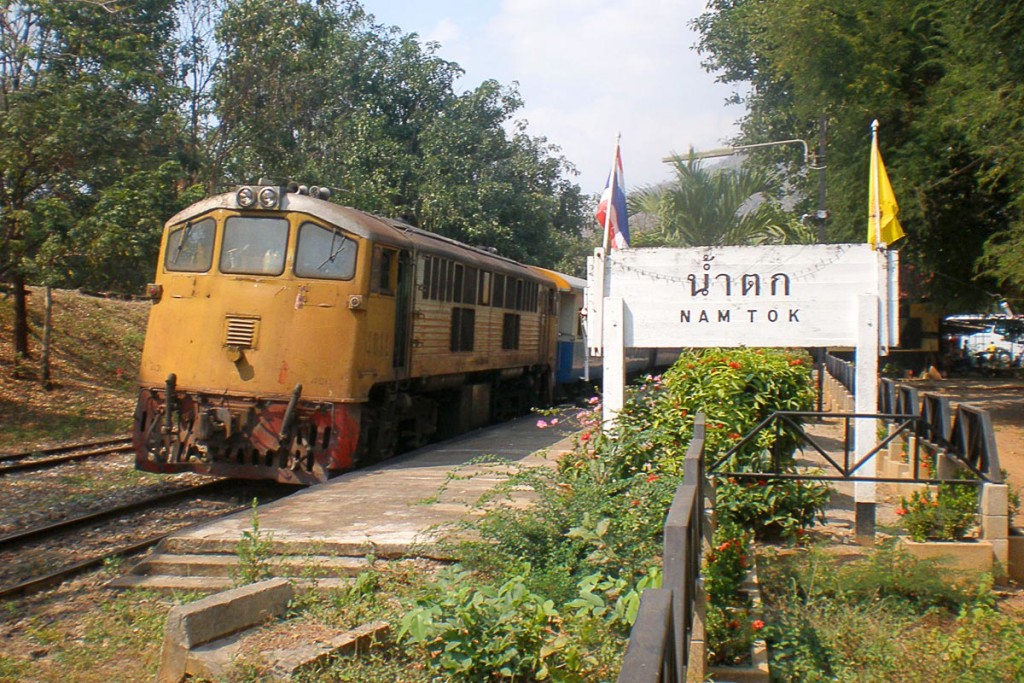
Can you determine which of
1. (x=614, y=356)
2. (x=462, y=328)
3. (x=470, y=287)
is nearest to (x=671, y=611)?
(x=614, y=356)

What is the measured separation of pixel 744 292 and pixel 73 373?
1589cm

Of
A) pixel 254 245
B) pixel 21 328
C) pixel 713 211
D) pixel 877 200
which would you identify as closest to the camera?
pixel 877 200

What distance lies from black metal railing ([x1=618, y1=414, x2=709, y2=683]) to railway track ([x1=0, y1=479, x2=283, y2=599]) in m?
4.93

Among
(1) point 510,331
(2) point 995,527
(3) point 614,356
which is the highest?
(1) point 510,331

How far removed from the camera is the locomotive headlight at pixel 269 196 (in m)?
11.1

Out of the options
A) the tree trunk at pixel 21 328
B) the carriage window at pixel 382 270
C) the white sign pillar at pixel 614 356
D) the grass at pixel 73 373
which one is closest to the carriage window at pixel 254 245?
the carriage window at pixel 382 270

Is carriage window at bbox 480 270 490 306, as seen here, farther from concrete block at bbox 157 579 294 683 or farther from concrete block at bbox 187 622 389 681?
concrete block at bbox 187 622 389 681

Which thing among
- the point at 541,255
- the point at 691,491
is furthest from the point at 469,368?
the point at 541,255

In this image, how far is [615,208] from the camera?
9.93 m

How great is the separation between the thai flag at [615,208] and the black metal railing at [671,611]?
195 inches

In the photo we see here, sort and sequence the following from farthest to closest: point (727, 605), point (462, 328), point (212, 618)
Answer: point (462, 328) → point (727, 605) → point (212, 618)

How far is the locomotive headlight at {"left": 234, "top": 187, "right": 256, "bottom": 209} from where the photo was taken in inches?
440

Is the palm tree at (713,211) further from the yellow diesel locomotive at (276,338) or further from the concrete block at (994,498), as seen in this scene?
the concrete block at (994,498)

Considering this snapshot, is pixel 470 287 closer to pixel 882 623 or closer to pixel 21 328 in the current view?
pixel 882 623
